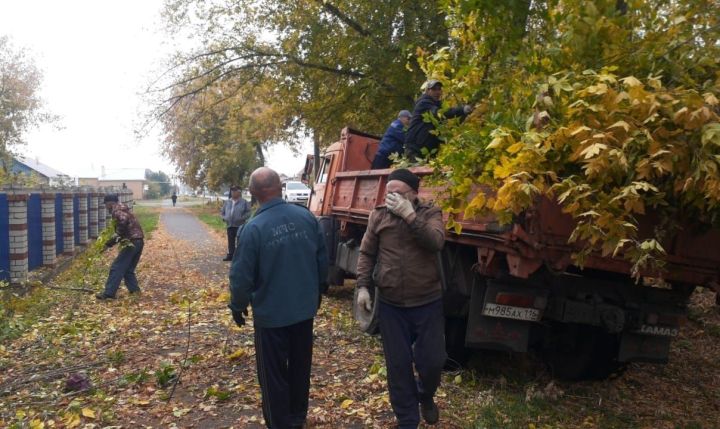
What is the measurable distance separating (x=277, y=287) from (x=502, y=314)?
2000 millimetres

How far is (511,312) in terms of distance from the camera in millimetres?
5086

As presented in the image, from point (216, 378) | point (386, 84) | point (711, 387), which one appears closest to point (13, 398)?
point (216, 378)

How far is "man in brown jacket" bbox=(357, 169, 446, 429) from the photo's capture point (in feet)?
13.9

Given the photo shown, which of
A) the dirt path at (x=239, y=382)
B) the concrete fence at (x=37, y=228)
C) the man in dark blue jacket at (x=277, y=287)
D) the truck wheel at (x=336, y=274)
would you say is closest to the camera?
the man in dark blue jacket at (x=277, y=287)

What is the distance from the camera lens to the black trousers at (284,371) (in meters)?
4.16

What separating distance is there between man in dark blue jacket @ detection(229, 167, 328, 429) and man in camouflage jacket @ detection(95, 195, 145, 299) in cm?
597

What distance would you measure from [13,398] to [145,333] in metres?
2.23

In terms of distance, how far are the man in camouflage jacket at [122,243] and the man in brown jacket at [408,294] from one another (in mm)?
6236

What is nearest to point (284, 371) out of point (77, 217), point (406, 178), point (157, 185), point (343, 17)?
point (406, 178)

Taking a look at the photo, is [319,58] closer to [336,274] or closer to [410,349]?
[336,274]

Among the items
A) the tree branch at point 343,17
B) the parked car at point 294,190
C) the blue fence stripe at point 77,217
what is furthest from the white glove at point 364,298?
the parked car at point 294,190

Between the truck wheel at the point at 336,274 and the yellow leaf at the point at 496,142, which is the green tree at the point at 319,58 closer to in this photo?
the truck wheel at the point at 336,274

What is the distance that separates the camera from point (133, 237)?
9617 millimetres

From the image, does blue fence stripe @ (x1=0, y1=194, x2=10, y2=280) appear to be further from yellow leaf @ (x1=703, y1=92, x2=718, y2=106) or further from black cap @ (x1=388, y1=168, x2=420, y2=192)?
yellow leaf @ (x1=703, y1=92, x2=718, y2=106)
